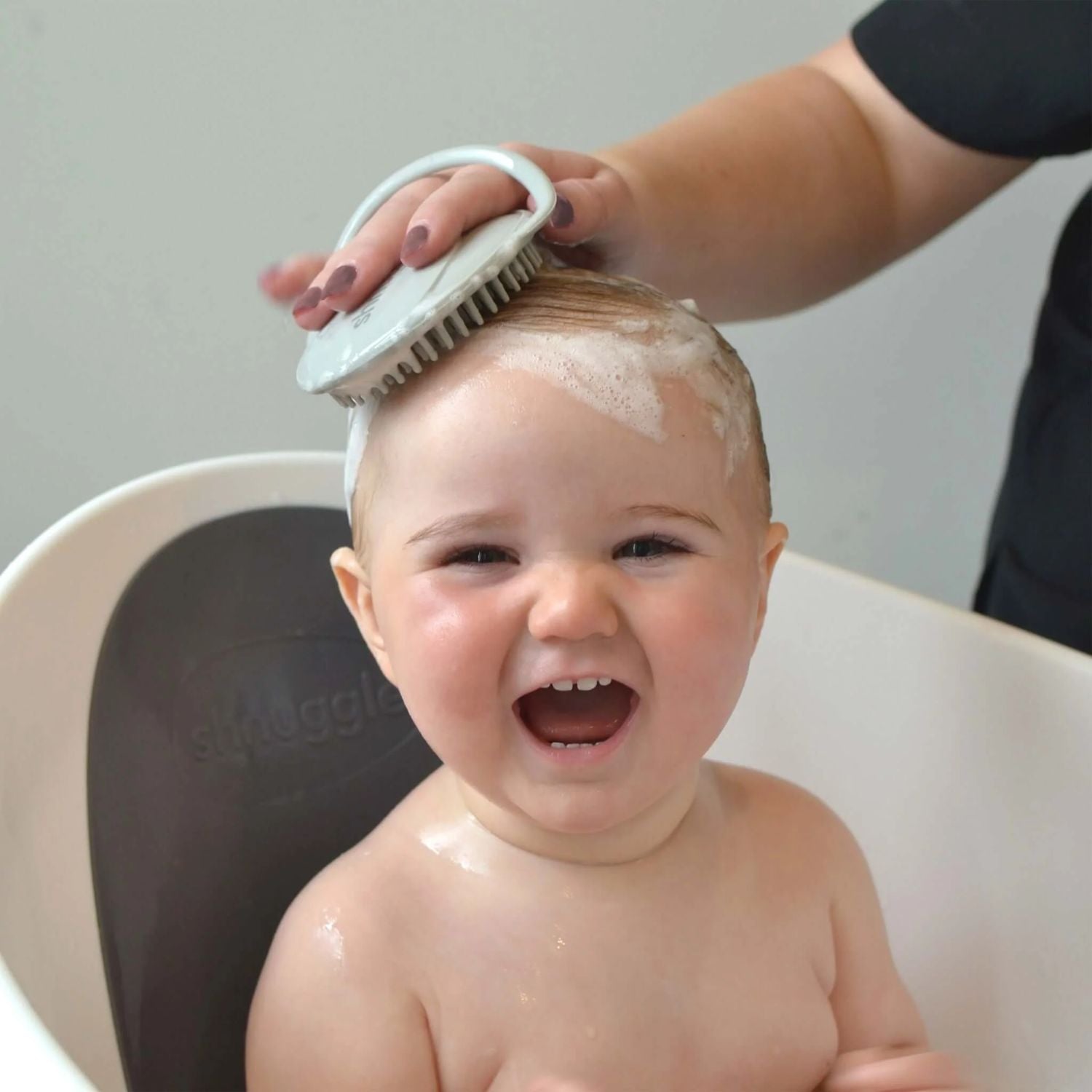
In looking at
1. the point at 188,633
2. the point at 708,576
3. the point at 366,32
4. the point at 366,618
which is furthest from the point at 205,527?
the point at 366,32

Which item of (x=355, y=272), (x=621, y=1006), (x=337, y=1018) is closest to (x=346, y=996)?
(x=337, y=1018)

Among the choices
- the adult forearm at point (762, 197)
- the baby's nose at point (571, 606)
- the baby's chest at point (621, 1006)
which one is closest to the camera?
the baby's nose at point (571, 606)

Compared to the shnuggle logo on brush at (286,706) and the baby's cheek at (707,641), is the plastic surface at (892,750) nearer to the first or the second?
the shnuggle logo on brush at (286,706)

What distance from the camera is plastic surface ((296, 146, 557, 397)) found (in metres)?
0.49

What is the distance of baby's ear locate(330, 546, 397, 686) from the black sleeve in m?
0.56

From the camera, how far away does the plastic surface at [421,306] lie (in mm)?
491

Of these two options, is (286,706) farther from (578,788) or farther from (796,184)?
(796,184)

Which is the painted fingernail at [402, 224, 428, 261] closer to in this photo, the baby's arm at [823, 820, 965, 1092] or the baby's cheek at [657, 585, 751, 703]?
the baby's cheek at [657, 585, 751, 703]

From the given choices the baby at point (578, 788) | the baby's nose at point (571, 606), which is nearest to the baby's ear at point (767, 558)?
the baby at point (578, 788)

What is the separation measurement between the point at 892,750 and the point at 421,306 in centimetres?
52

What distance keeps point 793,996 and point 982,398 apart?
0.95 metres

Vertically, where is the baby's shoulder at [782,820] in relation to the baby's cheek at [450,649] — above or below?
below

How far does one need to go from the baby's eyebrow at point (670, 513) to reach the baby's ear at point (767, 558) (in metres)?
0.06

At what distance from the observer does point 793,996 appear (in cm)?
64
